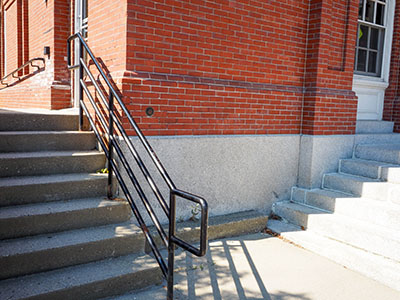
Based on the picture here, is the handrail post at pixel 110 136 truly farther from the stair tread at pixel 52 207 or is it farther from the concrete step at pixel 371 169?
the concrete step at pixel 371 169

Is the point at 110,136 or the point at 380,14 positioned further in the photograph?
the point at 380,14

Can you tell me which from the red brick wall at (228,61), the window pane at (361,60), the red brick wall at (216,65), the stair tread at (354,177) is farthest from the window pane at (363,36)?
the stair tread at (354,177)

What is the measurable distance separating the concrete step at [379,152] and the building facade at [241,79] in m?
0.24

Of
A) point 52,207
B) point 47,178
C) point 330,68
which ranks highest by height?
point 330,68

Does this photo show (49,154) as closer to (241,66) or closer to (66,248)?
(66,248)

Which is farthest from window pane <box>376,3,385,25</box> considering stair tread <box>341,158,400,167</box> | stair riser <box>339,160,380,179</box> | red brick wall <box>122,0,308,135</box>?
stair riser <box>339,160,380,179</box>

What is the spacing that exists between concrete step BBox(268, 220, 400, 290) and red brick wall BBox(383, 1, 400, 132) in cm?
344

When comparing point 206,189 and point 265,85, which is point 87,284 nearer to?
point 206,189

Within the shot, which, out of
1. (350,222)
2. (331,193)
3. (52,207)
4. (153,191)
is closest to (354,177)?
(331,193)

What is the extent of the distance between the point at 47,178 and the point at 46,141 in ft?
2.01

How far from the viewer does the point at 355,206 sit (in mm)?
4891

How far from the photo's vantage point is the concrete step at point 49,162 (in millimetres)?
3820

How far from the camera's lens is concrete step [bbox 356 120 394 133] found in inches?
→ 257

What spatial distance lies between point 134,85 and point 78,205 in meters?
1.48
